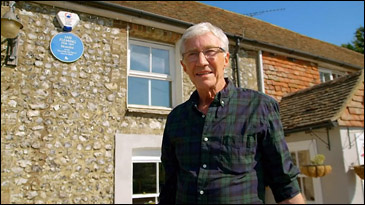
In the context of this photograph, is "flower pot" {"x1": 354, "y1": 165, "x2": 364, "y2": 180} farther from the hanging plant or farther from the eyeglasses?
the eyeglasses

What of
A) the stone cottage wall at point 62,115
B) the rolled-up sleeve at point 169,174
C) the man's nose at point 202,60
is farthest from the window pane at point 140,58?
the man's nose at point 202,60

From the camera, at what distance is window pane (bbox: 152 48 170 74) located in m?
6.60

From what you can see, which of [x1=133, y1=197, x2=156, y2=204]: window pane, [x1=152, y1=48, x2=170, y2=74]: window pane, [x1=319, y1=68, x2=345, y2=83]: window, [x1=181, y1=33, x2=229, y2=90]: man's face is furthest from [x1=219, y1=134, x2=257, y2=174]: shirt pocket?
[x1=319, y1=68, x2=345, y2=83]: window

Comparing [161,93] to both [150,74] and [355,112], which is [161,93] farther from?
[355,112]

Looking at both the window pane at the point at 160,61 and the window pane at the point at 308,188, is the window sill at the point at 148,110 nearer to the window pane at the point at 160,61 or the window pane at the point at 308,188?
the window pane at the point at 160,61

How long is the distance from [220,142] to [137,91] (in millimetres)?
5083

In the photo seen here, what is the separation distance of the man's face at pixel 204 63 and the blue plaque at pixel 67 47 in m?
4.46

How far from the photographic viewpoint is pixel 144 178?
19.4 ft

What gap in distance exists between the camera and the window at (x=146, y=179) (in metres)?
5.80

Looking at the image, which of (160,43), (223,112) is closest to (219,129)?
(223,112)

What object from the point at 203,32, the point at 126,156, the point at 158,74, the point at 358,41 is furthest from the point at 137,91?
the point at 358,41

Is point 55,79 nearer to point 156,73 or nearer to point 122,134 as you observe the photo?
point 122,134

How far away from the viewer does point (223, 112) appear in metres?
1.42

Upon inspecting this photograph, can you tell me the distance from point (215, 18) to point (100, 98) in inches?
203
